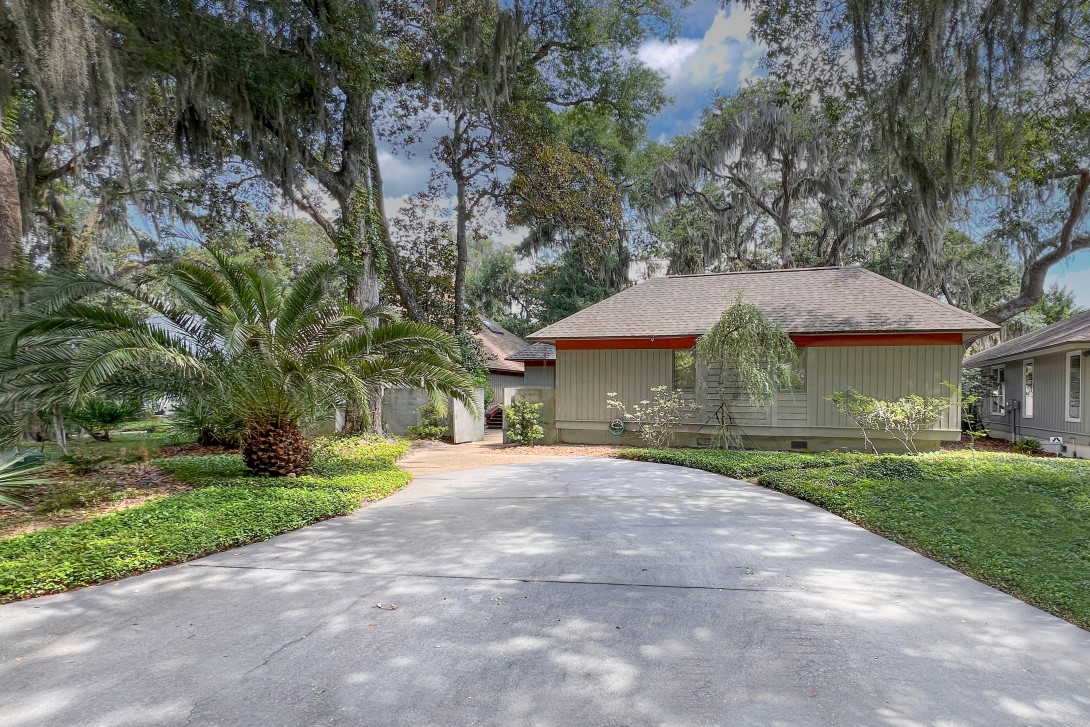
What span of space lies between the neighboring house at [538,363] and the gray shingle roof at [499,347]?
683 millimetres

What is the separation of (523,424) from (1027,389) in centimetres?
1321

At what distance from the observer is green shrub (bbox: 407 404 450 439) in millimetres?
13570

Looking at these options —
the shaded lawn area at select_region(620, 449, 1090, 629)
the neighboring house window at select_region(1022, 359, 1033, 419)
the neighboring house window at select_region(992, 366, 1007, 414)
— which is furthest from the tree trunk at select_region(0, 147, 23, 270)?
the neighboring house window at select_region(992, 366, 1007, 414)

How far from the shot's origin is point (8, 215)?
25.4 feet

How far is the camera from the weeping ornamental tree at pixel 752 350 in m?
9.94

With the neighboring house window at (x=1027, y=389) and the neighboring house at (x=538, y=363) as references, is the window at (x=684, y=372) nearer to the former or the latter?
the neighboring house at (x=538, y=363)

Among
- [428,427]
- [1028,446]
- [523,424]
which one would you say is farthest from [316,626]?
[1028,446]

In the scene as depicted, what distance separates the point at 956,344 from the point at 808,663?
1028 cm

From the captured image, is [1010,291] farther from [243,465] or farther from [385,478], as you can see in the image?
[243,465]

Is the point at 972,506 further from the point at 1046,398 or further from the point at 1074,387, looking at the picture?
the point at 1046,398

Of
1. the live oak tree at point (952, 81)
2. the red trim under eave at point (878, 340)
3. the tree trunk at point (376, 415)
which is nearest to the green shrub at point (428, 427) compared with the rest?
the tree trunk at point (376, 415)

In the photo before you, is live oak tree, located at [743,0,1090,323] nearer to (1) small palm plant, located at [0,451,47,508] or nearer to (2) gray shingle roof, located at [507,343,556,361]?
(2) gray shingle roof, located at [507,343,556,361]

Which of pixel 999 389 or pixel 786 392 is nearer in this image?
pixel 786 392

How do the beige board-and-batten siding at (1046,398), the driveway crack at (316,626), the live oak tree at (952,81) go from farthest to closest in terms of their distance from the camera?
the beige board-and-batten siding at (1046,398) → the live oak tree at (952,81) → the driveway crack at (316,626)
